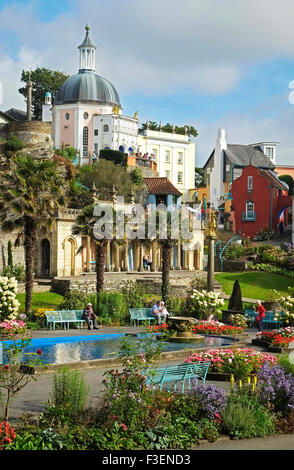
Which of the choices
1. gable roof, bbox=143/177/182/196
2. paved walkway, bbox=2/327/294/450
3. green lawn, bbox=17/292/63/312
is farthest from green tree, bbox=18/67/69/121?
paved walkway, bbox=2/327/294/450

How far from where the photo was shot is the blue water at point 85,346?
19.4m

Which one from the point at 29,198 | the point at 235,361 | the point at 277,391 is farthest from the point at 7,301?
the point at 277,391

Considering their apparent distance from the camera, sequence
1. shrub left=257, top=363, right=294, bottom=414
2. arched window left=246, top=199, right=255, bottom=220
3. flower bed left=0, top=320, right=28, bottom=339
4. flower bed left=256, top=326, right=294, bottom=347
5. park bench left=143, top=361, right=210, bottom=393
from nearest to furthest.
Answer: shrub left=257, top=363, right=294, bottom=414 < park bench left=143, top=361, right=210, bottom=393 < flower bed left=256, top=326, right=294, bottom=347 < flower bed left=0, top=320, right=28, bottom=339 < arched window left=246, top=199, right=255, bottom=220

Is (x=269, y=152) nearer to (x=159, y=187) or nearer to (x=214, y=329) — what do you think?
(x=159, y=187)

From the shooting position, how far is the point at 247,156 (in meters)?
79.1

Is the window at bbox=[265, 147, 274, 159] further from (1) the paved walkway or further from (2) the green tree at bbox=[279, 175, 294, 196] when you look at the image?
(1) the paved walkway

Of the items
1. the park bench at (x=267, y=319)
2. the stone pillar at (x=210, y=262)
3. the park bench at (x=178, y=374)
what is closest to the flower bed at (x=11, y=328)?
the park bench at (x=178, y=374)

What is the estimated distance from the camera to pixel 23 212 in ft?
93.7

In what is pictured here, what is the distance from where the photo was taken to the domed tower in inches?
2771

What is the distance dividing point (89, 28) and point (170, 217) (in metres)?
50.4

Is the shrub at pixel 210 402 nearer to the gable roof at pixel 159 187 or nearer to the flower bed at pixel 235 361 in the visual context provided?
the flower bed at pixel 235 361

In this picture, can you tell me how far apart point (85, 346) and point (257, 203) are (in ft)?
150
